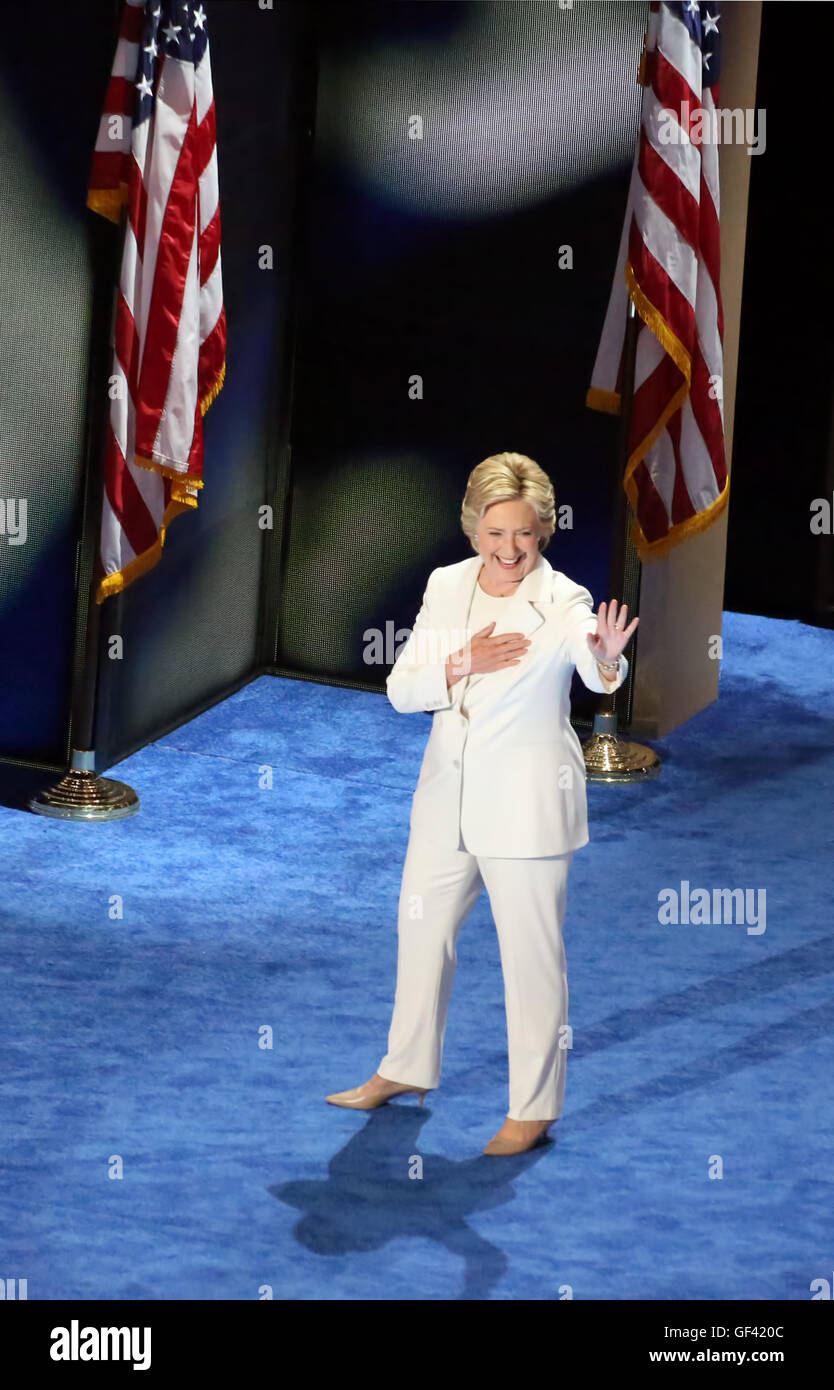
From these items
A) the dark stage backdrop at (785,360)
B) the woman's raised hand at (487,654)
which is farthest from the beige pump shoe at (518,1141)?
the dark stage backdrop at (785,360)

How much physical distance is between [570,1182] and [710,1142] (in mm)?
478

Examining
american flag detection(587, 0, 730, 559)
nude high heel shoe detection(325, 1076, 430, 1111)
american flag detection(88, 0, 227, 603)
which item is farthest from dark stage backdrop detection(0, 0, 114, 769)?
nude high heel shoe detection(325, 1076, 430, 1111)

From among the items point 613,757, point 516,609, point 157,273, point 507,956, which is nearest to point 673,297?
point 613,757

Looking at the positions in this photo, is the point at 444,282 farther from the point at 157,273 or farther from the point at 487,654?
the point at 487,654

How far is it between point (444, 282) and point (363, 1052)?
3983mm

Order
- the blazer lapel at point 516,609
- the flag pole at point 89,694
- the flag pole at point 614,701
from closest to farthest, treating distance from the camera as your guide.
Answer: the blazer lapel at point 516,609 < the flag pole at point 89,694 < the flag pole at point 614,701

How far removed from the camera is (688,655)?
9711 millimetres

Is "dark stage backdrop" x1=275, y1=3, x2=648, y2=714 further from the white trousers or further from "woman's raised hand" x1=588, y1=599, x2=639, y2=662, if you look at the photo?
"woman's raised hand" x1=588, y1=599, x2=639, y2=662

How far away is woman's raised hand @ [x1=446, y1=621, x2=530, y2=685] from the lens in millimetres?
5473

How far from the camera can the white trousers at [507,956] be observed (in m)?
5.70

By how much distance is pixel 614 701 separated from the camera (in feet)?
30.4

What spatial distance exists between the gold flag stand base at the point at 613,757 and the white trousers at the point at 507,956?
9.96 ft

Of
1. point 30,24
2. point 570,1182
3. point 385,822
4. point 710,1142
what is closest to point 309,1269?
point 570,1182

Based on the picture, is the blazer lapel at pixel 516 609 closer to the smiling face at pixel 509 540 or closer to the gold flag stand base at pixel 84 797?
the smiling face at pixel 509 540
